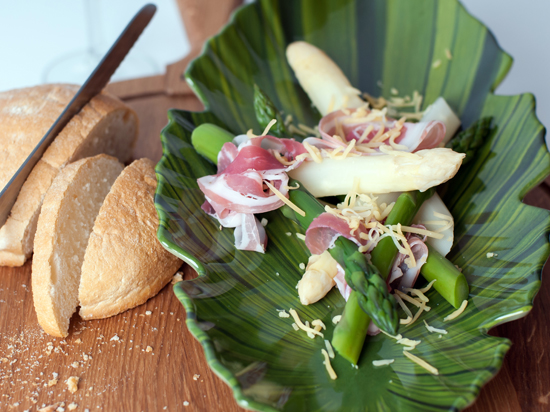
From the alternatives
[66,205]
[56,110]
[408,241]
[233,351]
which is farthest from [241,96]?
[233,351]

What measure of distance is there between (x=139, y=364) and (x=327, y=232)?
0.87m

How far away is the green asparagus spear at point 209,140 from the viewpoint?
2330 mm

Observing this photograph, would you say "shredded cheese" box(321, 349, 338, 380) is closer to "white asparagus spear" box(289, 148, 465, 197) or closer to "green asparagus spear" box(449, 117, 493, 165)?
"white asparagus spear" box(289, 148, 465, 197)

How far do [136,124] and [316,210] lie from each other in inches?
54.9

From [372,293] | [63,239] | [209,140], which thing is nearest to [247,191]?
[209,140]

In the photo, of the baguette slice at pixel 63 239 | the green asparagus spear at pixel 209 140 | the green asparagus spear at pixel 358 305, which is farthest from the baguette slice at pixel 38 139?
the green asparagus spear at pixel 358 305

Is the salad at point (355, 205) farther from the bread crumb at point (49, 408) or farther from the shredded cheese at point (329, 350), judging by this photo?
the bread crumb at point (49, 408)

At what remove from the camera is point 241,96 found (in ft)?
9.42

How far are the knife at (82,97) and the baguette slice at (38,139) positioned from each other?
26 millimetres

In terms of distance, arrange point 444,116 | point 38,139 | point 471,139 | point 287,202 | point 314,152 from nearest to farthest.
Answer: point 287,202, point 314,152, point 38,139, point 471,139, point 444,116

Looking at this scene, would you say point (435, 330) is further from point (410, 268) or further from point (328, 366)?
point (328, 366)

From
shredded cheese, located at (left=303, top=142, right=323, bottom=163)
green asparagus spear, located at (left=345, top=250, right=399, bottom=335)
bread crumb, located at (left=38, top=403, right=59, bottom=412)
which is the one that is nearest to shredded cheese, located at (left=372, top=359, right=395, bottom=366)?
green asparagus spear, located at (left=345, top=250, right=399, bottom=335)

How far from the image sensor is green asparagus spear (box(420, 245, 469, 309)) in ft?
6.04

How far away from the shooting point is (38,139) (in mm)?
2336
